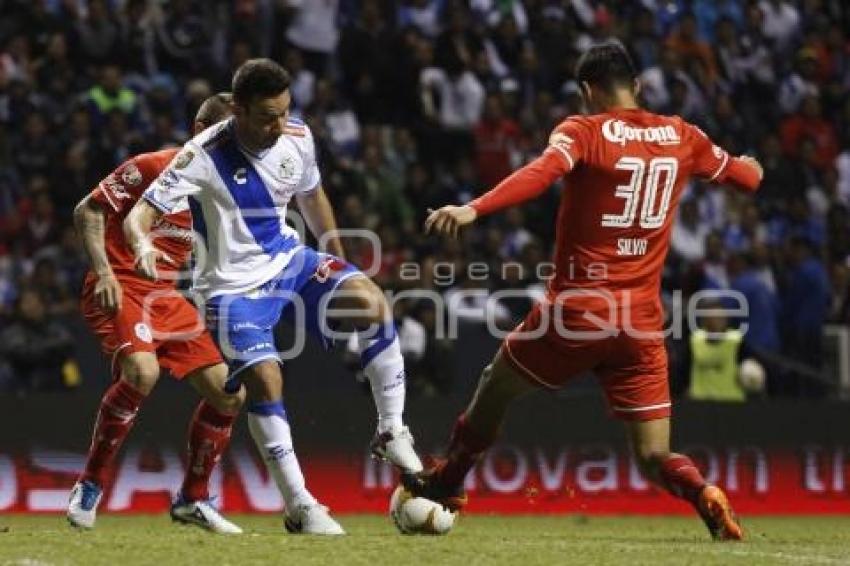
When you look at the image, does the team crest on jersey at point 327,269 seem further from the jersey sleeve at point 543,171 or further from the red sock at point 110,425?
the red sock at point 110,425

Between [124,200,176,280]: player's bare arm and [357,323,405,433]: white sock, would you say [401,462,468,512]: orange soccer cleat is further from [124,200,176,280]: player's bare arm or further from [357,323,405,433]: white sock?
[124,200,176,280]: player's bare arm

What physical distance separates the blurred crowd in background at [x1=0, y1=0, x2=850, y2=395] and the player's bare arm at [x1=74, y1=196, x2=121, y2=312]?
5056 mm

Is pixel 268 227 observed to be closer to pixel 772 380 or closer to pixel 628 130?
pixel 628 130

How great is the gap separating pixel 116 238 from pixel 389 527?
308 centimetres

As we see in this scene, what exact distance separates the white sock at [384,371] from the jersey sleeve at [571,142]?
4.54 feet

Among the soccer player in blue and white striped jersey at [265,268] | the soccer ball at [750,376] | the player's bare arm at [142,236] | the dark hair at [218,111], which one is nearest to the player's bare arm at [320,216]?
the soccer player in blue and white striped jersey at [265,268]

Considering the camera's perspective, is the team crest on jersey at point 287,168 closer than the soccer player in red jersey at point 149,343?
Yes

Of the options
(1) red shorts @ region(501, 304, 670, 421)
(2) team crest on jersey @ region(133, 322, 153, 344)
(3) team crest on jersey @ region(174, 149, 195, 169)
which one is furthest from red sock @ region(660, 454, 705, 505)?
(2) team crest on jersey @ region(133, 322, 153, 344)

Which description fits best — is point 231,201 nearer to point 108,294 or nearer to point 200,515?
point 108,294

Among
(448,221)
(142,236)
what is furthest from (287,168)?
(448,221)

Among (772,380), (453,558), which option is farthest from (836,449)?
(453,558)

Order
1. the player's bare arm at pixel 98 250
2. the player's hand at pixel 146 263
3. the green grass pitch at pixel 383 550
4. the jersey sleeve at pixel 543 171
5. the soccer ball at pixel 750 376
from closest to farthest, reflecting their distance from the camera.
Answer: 1. the green grass pitch at pixel 383 550
2. the jersey sleeve at pixel 543 171
3. the player's hand at pixel 146 263
4. the player's bare arm at pixel 98 250
5. the soccer ball at pixel 750 376

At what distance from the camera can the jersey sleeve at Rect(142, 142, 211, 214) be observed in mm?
10156

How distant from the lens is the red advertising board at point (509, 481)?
49.7ft
